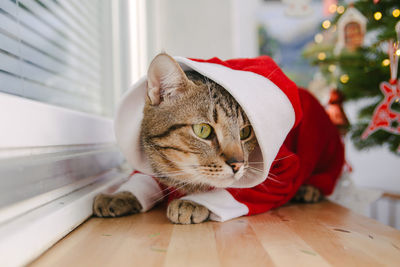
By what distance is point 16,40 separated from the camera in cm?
78

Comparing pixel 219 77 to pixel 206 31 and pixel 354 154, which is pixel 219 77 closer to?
pixel 206 31

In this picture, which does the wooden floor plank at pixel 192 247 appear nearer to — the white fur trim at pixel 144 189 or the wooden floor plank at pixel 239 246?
the wooden floor plank at pixel 239 246

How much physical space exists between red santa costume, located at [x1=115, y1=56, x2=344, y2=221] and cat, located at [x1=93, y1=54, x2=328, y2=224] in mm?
38

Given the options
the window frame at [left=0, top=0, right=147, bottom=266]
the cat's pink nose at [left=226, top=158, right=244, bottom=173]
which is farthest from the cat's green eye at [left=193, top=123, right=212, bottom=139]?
the window frame at [left=0, top=0, right=147, bottom=266]

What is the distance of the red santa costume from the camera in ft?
2.66

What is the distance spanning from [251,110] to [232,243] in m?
0.32

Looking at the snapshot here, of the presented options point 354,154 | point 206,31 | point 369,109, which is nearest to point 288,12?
point 206,31

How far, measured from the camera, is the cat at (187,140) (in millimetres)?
852

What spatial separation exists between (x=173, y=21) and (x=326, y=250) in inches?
80.6

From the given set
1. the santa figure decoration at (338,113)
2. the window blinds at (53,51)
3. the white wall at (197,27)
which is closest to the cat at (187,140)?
the window blinds at (53,51)

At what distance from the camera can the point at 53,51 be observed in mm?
1025

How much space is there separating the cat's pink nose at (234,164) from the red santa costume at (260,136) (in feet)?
0.22

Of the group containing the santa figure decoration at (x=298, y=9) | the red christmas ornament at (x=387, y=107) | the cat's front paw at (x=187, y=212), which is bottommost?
the cat's front paw at (x=187, y=212)

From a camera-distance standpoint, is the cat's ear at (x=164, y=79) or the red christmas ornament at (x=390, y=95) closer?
the cat's ear at (x=164, y=79)
